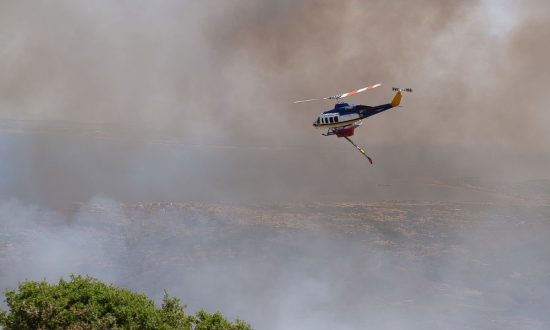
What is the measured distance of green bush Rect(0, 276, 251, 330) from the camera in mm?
30781

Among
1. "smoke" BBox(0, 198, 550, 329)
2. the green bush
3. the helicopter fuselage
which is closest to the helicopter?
the helicopter fuselage

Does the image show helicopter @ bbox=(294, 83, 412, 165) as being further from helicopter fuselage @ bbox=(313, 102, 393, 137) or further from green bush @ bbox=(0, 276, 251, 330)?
green bush @ bbox=(0, 276, 251, 330)

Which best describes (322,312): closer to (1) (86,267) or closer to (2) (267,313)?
(2) (267,313)

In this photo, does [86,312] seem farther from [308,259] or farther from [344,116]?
[308,259]

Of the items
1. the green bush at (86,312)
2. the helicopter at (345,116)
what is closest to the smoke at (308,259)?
the helicopter at (345,116)

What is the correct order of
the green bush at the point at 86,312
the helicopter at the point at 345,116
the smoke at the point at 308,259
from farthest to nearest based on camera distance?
the smoke at the point at 308,259, the helicopter at the point at 345,116, the green bush at the point at 86,312

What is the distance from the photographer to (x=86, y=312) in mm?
31141

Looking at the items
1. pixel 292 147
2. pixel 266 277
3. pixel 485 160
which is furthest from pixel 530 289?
pixel 292 147

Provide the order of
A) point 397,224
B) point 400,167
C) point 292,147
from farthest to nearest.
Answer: point 292,147, point 400,167, point 397,224

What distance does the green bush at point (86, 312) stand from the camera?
30.8m

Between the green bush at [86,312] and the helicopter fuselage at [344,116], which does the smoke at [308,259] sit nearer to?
the helicopter fuselage at [344,116]

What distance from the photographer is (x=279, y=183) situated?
314 ft

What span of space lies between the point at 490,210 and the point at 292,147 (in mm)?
55409

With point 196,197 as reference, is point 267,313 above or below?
below
